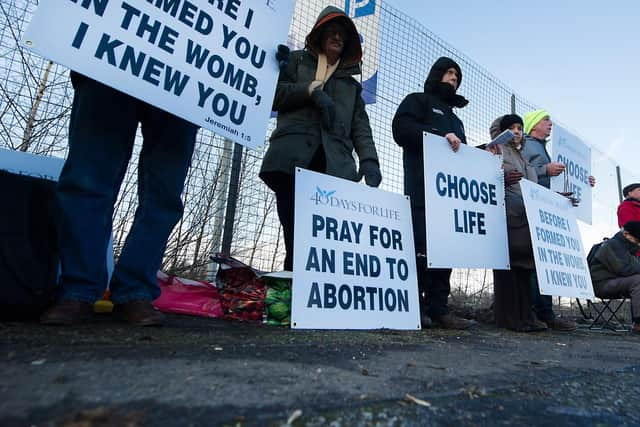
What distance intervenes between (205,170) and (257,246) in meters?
0.77

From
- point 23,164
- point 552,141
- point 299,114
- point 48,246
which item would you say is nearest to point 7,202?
point 48,246

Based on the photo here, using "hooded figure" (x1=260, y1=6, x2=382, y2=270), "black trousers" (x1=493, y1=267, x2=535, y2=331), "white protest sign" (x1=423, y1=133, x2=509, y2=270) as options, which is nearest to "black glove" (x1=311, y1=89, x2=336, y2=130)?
"hooded figure" (x1=260, y1=6, x2=382, y2=270)

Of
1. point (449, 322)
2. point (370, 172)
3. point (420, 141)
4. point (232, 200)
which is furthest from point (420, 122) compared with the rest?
point (232, 200)

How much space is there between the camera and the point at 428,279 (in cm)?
265

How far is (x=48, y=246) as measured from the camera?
64.8 inches

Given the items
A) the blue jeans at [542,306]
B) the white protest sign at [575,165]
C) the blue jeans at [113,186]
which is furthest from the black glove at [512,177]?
the blue jeans at [113,186]

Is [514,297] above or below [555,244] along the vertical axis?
below

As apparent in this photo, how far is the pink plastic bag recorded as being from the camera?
2.36m

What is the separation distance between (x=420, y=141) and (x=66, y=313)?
2038 millimetres

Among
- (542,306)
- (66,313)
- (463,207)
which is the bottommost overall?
(66,313)

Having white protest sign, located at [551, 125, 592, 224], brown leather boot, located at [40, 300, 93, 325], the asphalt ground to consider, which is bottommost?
the asphalt ground

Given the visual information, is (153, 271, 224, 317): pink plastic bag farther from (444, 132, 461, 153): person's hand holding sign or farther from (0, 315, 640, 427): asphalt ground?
(444, 132, 461, 153): person's hand holding sign

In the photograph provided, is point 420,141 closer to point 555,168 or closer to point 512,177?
point 512,177

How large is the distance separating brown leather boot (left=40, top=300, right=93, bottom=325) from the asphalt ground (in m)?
0.05
